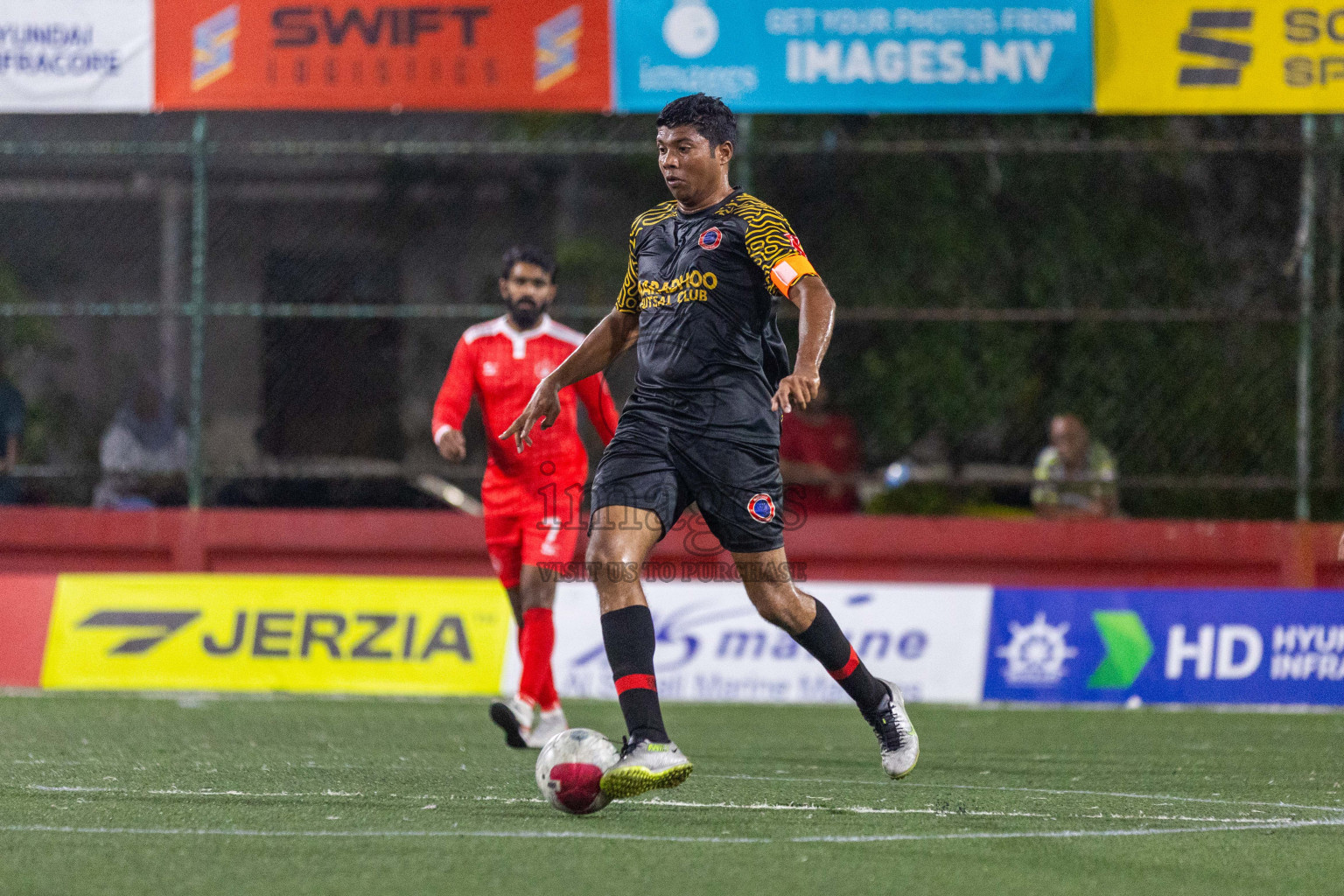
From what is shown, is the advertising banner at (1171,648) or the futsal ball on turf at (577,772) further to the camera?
the advertising banner at (1171,648)

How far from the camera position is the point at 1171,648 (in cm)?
1052

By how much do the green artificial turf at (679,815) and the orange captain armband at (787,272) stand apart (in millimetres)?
1570

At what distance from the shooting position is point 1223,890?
4020 mm

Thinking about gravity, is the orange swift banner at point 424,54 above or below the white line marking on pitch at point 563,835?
above

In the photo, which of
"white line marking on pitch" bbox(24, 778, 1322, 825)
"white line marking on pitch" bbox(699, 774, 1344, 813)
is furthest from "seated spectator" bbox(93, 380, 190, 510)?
"white line marking on pitch" bbox(699, 774, 1344, 813)

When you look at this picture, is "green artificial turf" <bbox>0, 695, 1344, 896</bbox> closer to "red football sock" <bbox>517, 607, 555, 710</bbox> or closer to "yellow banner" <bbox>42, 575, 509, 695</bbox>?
"red football sock" <bbox>517, 607, 555, 710</bbox>

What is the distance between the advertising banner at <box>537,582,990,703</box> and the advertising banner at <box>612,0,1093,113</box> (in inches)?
125

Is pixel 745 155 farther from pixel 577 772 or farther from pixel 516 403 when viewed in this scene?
pixel 577 772

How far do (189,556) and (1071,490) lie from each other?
6.07 metres

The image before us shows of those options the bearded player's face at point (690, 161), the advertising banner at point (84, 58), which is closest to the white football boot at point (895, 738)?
the bearded player's face at point (690, 161)

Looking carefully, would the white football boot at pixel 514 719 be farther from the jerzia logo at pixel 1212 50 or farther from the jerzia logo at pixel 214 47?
the jerzia logo at pixel 1212 50

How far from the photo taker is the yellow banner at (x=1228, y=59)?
37.1 ft

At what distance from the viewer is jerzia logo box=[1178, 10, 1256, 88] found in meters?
11.3

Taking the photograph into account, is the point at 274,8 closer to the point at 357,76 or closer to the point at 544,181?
the point at 357,76
